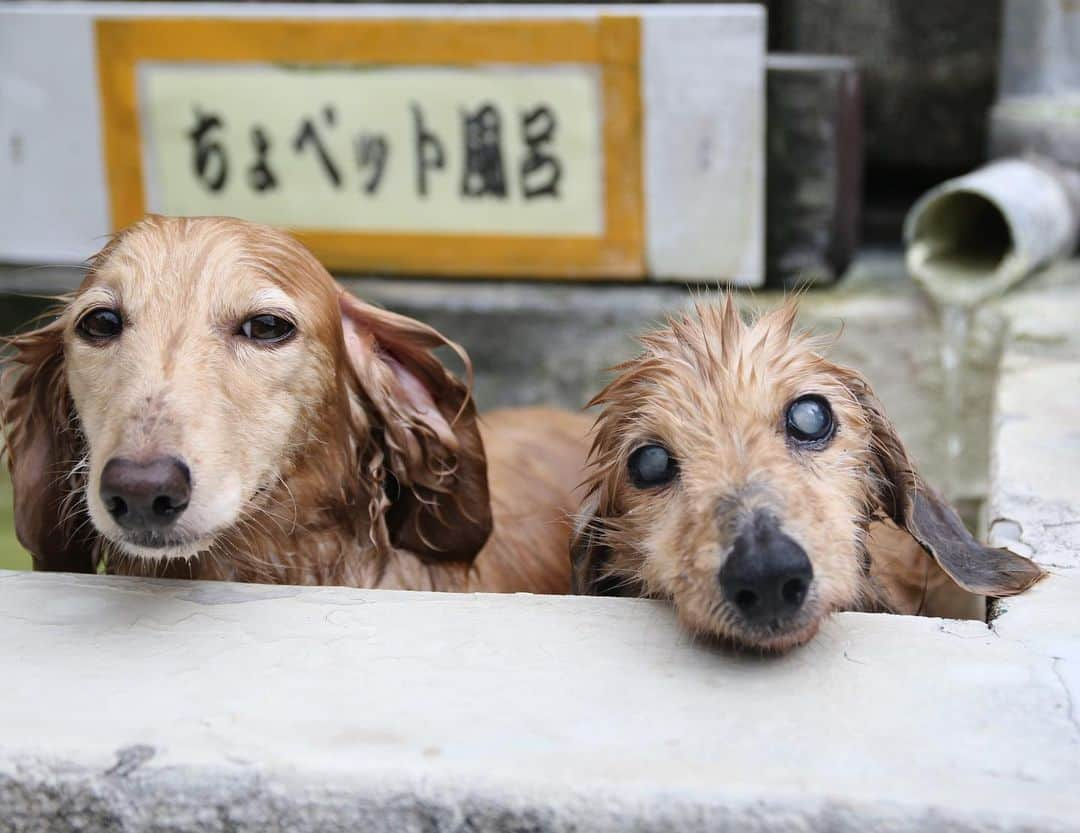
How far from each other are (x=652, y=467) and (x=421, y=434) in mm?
771

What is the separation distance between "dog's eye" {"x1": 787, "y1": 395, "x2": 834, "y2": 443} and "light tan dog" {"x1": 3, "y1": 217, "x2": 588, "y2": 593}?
885mm

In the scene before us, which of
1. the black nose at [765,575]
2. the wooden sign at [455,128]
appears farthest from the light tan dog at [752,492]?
the wooden sign at [455,128]

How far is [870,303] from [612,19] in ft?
5.21

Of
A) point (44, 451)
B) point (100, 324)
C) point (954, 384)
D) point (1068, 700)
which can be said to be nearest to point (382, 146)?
point (954, 384)

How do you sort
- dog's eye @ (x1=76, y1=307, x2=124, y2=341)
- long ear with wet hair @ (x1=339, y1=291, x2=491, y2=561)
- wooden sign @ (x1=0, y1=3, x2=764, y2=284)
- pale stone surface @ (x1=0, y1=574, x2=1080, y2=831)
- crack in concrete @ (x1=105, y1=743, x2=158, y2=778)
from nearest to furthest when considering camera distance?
pale stone surface @ (x1=0, y1=574, x2=1080, y2=831) → crack in concrete @ (x1=105, y1=743, x2=158, y2=778) → dog's eye @ (x1=76, y1=307, x2=124, y2=341) → long ear with wet hair @ (x1=339, y1=291, x2=491, y2=561) → wooden sign @ (x1=0, y1=3, x2=764, y2=284)

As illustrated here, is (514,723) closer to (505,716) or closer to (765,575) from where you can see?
(505,716)

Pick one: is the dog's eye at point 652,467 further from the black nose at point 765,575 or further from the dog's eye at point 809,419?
the black nose at point 765,575

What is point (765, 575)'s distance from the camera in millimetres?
2449

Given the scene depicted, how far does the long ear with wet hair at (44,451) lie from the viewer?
3.33 metres

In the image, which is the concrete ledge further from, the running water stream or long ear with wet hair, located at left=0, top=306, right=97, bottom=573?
the running water stream

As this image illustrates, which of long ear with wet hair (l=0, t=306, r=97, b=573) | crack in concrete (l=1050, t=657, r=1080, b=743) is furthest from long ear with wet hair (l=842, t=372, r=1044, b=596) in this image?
long ear with wet hair (l=0, t=306, r=97, b=573)

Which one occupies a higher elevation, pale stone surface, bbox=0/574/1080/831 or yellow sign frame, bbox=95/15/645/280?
yellow sign frame, bbox=95/15/645/280

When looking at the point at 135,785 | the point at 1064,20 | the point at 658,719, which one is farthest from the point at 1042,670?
the point at 1064,20

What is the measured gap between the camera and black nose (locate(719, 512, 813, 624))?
2455mm
